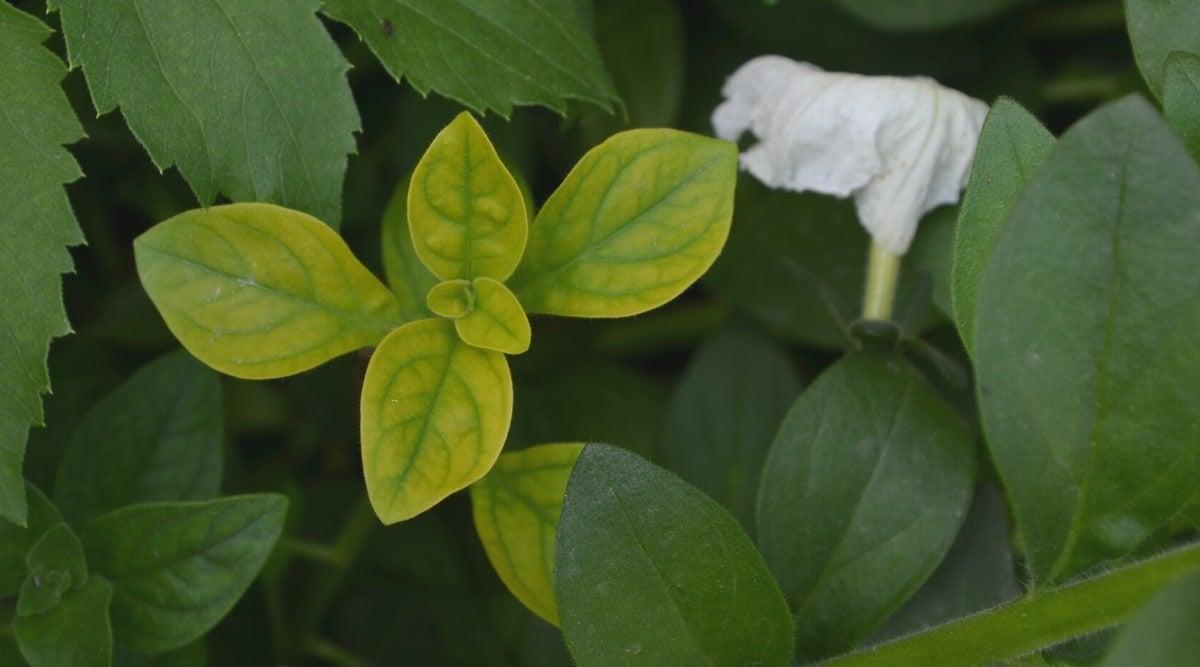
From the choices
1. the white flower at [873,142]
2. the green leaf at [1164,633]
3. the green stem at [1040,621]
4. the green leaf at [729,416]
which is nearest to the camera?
the green leaf at [1164,633]

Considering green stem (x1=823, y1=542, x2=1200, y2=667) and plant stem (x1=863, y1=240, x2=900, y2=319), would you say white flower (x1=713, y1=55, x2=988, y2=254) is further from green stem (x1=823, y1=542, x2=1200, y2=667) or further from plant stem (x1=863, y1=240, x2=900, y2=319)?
green stem (x1=823, y1=542, x2=1200, y2=667)

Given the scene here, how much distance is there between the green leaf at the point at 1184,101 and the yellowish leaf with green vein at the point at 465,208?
414 millimetres

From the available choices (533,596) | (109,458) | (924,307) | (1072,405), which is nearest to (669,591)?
(533,596)

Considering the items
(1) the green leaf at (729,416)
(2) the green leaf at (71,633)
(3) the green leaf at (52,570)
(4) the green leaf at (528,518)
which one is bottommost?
(1) the green leaf at (729,416)

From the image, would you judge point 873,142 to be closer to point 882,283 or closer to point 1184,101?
point 882,283

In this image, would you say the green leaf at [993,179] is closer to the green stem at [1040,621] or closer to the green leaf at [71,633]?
the green stem at [1040,621]

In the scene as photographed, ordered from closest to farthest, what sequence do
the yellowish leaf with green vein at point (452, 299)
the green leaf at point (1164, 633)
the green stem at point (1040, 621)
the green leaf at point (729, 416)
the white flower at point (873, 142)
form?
the green leaf at point (1164, 633) → the green stem at point (1040, 621) → the yellowish leaf with green vein at point (452, 299) → the white flower at point (873, 142) → the green leaf at point (729, 416)

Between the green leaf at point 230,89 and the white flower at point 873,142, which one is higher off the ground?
the green leaf at point 230,89

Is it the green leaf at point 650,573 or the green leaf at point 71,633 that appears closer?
the green leaf at point 650,573

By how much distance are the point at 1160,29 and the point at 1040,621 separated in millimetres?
422

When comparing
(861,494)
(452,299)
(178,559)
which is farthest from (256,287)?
(861,494)

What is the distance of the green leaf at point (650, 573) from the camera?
29.4 inches

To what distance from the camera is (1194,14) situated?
34.7 inches

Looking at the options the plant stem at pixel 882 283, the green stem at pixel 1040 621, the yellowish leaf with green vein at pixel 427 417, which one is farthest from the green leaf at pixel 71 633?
the plant stem at pixel 882 283
